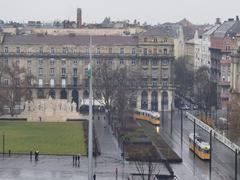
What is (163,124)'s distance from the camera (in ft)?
384

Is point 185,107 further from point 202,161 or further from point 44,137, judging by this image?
point 202,161

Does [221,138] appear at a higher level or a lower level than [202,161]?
higher

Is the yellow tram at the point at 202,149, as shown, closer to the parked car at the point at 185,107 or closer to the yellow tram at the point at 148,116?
the yellow tram at the point at 148,116

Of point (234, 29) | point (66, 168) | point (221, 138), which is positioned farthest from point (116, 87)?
point (66, 168)

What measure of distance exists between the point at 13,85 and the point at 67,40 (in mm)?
23592

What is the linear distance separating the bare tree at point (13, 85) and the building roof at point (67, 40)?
20.0 feet

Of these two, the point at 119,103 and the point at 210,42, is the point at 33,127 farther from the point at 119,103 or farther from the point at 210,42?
the point at 210,42

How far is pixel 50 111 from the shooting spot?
12250 centimetres

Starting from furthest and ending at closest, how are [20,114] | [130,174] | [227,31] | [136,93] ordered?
[227,31]
[136,93]
[20,114]
[130,174]

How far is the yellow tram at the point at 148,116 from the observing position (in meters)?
118

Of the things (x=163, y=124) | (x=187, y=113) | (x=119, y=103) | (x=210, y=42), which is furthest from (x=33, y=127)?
(x=210, y=42)

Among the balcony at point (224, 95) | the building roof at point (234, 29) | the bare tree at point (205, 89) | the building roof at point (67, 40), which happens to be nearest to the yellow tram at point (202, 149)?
the bare tree at point (205, 89)

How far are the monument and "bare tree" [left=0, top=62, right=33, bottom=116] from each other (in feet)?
8.65

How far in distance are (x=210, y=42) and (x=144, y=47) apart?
20899mm
